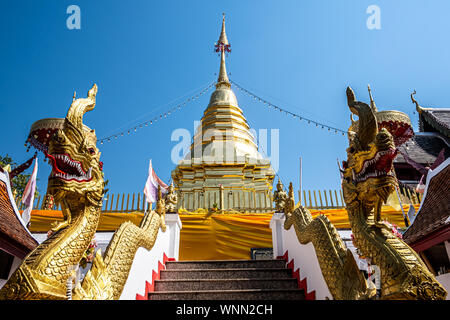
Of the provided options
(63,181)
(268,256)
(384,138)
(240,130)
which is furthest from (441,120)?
(63,181)

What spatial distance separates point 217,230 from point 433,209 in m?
5.81

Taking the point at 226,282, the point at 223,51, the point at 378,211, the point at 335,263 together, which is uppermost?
the point at 223,51

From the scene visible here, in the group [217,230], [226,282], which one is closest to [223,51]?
[217,230]

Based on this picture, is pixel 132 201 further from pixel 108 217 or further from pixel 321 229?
pixel 321 229

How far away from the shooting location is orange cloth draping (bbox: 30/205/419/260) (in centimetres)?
960

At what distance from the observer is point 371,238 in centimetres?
323

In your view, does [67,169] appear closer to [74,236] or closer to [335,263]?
[74,236]

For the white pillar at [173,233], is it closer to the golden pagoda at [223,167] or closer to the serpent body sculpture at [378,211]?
the serpent body sculpture at [378,211]

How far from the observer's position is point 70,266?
3.11 m

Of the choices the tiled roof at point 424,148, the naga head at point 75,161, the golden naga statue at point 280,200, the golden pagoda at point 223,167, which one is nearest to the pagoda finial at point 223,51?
the golden pagoda at point 223,167

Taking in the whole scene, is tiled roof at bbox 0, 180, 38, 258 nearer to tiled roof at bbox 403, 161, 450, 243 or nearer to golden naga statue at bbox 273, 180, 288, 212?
golden naga statue at bbox 273, 180, 288, 212

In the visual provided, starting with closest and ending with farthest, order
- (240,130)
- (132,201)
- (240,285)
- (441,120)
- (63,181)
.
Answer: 1. (63,181)
2. (240,285)
3. (132,201)
4. (441,120)
5. (240,130)
